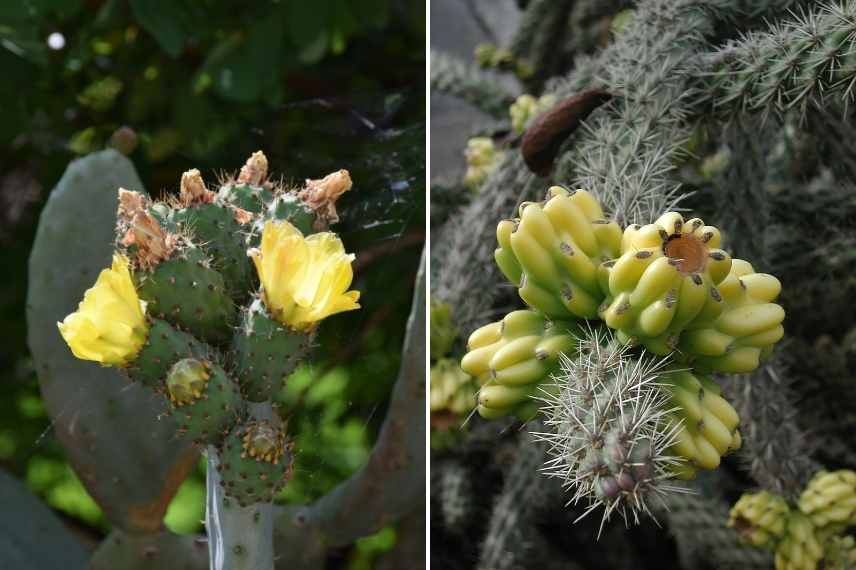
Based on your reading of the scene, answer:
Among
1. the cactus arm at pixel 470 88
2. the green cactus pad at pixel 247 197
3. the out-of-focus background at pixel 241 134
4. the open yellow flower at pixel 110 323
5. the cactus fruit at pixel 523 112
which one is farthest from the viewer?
the cactus arm at pixel 470 88

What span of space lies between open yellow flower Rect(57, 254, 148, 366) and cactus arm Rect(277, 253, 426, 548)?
0.34 metres

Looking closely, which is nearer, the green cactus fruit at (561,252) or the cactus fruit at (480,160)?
the green cactus fruit at (561,252)

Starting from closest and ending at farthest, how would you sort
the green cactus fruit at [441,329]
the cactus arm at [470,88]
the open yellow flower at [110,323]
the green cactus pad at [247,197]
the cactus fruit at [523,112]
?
the open yellow flower at [110,323]
the green cactus pad at [247,197]
the green cactus fruit at [441,329]
the cactus fruit at [523,112]
the cactus arm at [470,88]

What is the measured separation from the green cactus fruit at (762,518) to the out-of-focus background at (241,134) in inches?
14.4

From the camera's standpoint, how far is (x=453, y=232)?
1299 millimetres

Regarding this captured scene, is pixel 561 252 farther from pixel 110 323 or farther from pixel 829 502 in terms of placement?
pixel 829 502

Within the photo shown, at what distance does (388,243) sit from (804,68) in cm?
44

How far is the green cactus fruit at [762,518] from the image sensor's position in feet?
3.24

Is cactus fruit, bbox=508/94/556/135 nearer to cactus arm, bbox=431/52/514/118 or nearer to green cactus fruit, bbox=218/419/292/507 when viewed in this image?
cactus arm, bbox=431/52/514/118

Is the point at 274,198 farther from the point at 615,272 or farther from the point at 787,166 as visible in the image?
the point at 787,166

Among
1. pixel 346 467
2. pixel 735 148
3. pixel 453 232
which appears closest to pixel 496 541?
pixel 346 467

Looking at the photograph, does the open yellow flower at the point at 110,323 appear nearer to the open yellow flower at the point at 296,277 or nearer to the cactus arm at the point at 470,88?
the open yellow flower at the point at 296,277

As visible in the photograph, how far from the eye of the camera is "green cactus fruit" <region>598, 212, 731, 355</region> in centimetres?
62

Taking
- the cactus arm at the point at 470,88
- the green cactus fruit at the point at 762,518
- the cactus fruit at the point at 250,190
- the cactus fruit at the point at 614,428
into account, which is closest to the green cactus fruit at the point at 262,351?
the cactus fruit at the point at 250,190
